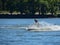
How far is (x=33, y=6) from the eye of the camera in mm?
146750

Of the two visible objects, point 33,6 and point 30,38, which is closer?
point 30,38

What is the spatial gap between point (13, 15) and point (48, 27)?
279 ft

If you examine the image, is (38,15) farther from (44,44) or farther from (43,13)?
(44,44)

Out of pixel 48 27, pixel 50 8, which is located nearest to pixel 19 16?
pixel 50 8

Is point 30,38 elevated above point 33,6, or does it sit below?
above

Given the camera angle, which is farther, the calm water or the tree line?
the tree line

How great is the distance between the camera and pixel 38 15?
474 ft

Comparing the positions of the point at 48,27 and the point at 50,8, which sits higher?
the point at 48,27

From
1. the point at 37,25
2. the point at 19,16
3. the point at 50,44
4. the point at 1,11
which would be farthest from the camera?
the point at 1,11

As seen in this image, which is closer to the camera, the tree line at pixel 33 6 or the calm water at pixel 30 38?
the calm water at pixel 30 38

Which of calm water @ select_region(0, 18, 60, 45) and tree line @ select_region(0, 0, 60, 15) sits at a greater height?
calm water @ select_region(0, 18, 60, 45)

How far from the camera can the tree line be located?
5704 inches

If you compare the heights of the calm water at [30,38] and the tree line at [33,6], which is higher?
the calm water at [30,38]

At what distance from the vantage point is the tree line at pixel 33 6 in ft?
475
